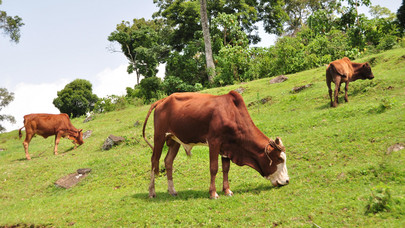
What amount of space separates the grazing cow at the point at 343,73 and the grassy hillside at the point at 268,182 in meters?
0.58

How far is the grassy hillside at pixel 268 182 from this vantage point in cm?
638

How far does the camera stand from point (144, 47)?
143 feet

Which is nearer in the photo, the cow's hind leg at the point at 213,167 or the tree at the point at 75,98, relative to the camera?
the cow's hind leg at the point at 213,167

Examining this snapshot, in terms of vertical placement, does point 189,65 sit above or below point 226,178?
above

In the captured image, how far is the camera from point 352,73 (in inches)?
611

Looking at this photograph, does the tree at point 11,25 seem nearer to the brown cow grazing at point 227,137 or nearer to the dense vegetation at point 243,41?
the dense vegetation at point 243,41

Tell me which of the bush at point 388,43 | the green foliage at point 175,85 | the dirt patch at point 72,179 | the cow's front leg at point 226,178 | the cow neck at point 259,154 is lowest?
the dirt patch at point 72,179

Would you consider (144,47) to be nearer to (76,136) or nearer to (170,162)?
(76,136)

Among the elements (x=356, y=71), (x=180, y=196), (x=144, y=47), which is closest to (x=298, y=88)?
(x=356, y=71)

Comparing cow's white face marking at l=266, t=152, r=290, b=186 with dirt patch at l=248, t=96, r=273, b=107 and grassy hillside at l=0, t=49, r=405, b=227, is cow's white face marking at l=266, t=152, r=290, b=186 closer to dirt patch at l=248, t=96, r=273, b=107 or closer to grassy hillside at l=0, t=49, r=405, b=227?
grassy hillside at l=0, t=49, r=405, b=227

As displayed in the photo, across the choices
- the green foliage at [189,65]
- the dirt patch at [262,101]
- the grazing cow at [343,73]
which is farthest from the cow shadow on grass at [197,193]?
the green foliage at [189,65]

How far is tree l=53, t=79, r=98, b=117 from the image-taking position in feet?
147

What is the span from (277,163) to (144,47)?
38.0m

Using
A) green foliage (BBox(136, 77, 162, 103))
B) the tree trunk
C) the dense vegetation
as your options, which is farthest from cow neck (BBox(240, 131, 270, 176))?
green foliage (BBox(136, 77, 162, 103))
